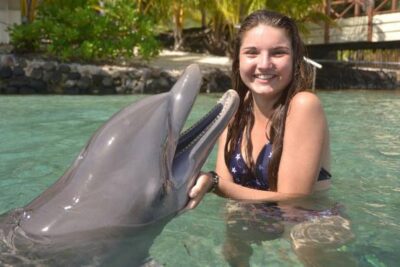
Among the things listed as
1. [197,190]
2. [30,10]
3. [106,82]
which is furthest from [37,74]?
[197,190]

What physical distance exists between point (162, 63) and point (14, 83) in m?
4.92

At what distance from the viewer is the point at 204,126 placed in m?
2.35

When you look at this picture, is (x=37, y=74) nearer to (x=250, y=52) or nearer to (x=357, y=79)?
(x=357, y=79)

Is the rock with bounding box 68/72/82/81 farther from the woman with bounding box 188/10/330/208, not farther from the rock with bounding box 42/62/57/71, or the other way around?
the woman with bounding box 188/10/330/208

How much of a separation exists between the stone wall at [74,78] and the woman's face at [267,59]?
10088mm

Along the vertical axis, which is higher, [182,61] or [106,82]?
[182,61]

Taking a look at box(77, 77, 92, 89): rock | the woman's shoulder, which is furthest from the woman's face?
box(77, 77, 92, 89): rock

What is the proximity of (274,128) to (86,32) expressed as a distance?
38.5 feet

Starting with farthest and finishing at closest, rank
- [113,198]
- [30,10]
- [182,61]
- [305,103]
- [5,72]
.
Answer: [182,61]
[30,10]
[5,72]
[305,103]
[113,198]

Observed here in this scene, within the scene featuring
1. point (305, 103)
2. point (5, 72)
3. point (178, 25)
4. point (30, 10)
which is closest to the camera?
point (305, 103)

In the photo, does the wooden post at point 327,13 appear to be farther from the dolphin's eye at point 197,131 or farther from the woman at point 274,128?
the dolphin's eye at point 197,131

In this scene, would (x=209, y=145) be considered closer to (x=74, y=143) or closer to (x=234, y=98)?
(x=234, y=98)

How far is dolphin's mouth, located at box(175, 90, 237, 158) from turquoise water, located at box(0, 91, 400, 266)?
36 centimetres

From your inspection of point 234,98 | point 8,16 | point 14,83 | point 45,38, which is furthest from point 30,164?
point 8,16
